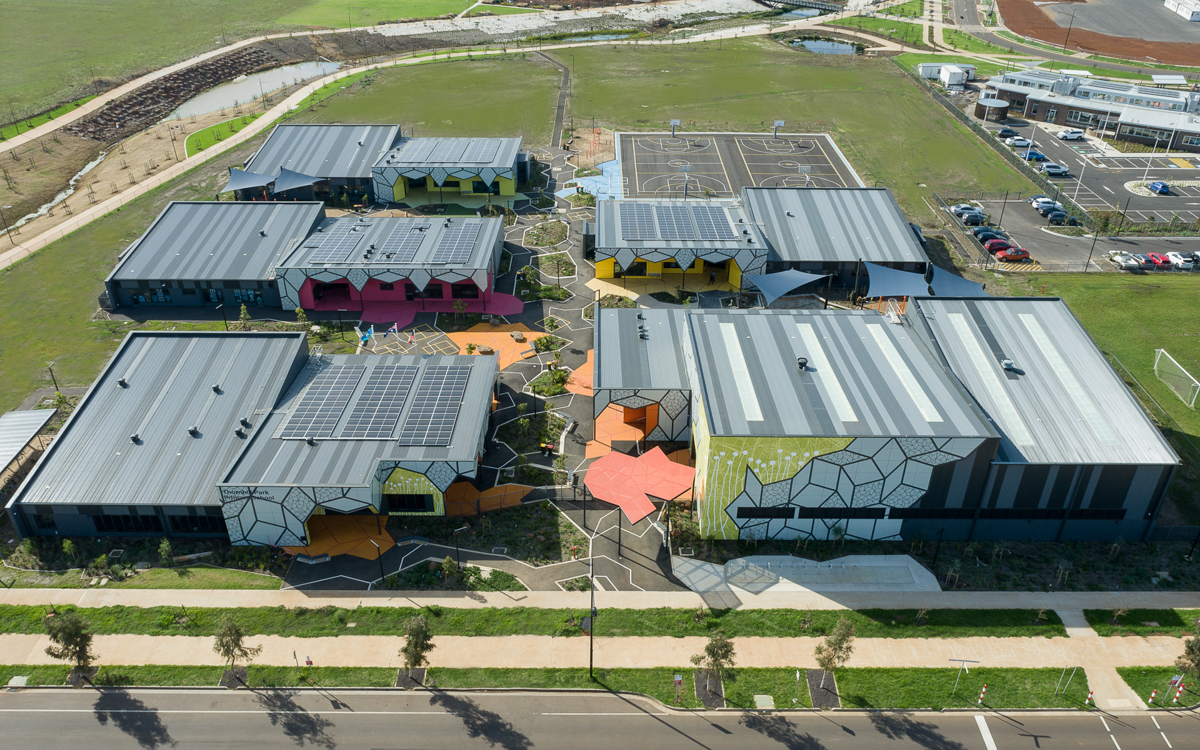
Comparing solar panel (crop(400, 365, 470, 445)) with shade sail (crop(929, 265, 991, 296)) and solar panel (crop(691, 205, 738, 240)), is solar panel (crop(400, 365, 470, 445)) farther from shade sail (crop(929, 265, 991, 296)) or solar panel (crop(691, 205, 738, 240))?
shade sail (crop(929, 265, 991, 296))

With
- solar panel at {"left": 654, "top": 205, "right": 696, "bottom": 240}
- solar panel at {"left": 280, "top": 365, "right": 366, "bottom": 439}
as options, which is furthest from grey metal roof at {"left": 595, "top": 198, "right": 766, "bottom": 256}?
solar panel at {"left": 280, "top": 365, "right": 366, "bottom": 439}

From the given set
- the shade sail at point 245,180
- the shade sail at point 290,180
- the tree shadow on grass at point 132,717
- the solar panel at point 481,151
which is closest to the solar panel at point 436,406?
the tree shadow on grass at point 132,717

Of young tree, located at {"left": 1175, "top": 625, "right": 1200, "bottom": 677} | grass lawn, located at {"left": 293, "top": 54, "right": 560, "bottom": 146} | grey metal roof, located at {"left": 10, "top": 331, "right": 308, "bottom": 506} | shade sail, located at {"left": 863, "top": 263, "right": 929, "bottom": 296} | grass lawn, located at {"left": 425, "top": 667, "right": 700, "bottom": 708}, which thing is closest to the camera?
young tree, located at {"left": 1175, "top": 625, "right": 1200, "bottom": 677}

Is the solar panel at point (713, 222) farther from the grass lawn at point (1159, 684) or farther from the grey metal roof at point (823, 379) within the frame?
the grass lawn at point (1159, 684)

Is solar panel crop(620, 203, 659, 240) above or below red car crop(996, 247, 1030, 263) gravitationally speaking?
above

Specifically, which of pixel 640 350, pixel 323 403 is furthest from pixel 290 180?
pixel 640 350

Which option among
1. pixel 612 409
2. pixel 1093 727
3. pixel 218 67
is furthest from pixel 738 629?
pixel 218 67

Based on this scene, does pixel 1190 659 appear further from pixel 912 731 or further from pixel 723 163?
pixel 723 163
